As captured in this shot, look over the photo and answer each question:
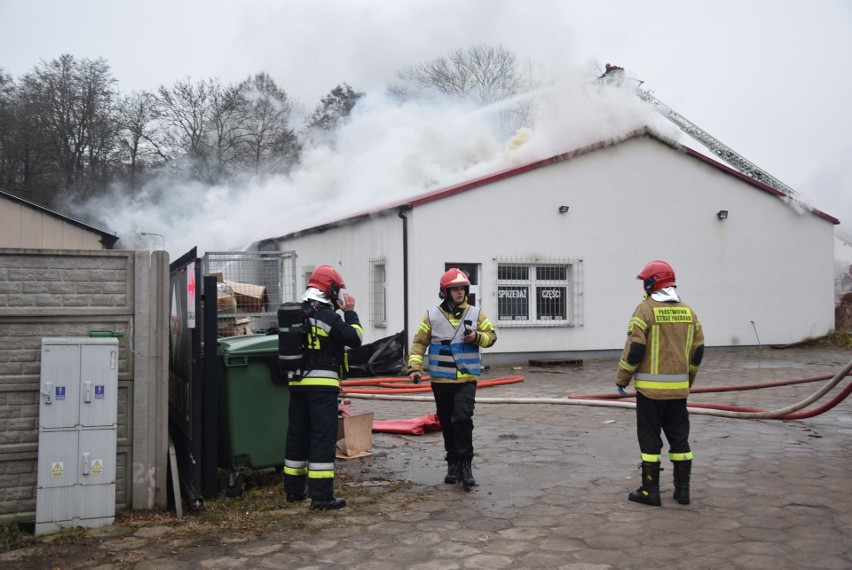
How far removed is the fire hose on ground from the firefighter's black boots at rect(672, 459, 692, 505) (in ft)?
3.79

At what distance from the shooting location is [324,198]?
29.6 metres

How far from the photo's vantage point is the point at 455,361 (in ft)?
20.9

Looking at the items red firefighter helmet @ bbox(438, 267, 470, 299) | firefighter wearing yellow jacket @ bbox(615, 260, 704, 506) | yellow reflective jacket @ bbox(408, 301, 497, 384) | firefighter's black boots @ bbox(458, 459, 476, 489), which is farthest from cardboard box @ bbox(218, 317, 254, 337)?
firefighter wearing yellow jacket @ bbox(615, 260, 704, 506)

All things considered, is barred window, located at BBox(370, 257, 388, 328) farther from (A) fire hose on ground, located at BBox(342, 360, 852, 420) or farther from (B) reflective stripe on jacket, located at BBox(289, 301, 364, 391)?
(B) reflective stripe on jacket, located at BBox(289, 301, 364, 391)

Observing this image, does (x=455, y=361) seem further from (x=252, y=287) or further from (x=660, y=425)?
(x=252, y=287)

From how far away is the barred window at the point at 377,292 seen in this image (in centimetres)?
1752

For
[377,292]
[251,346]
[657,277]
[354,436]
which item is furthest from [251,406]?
[377,292]

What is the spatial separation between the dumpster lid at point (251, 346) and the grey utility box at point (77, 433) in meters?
0.96

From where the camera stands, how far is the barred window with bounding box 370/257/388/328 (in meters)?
17.5

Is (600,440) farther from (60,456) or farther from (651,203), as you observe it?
(651,203)

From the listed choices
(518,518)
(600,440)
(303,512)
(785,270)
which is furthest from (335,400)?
(785,270)

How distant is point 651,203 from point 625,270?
6.00 ft

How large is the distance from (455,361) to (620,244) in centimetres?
1256

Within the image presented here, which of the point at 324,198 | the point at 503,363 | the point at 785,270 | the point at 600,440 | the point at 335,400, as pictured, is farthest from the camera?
the point at 324,198
